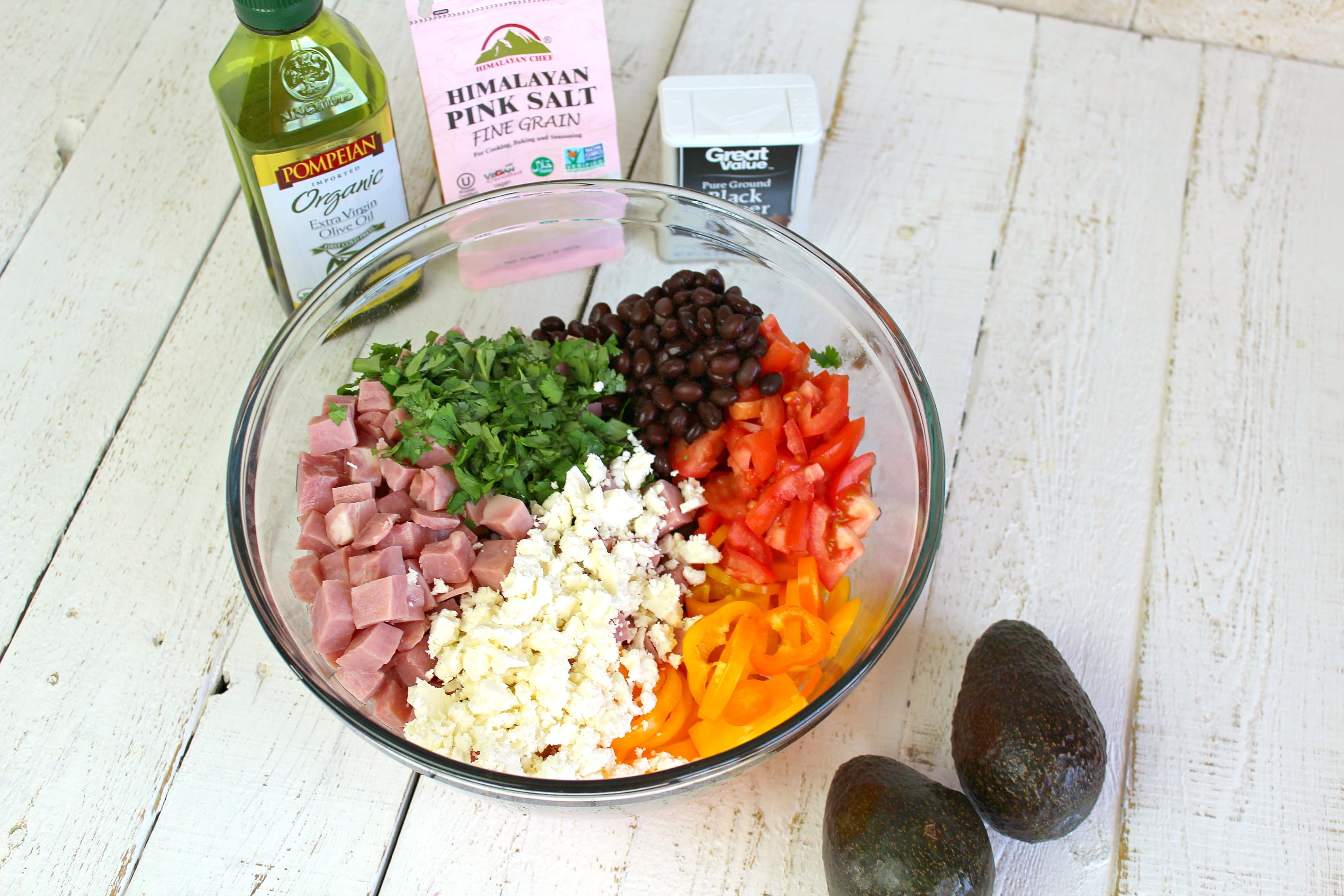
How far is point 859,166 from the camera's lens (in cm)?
224

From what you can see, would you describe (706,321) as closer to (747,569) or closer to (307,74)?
(747,569)

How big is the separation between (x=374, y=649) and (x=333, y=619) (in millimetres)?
71

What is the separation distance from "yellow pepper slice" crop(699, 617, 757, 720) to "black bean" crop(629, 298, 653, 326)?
20.6 inches

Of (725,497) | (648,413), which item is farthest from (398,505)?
(725,497)

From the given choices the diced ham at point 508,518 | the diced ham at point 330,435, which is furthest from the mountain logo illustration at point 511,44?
the diced ham at point 508,518

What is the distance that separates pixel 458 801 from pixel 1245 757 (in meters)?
1.26

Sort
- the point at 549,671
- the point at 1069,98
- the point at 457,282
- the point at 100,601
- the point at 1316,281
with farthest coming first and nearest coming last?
the point at 1069,98
the point at 1316,281
the point at 457,282
the point at 100,601
the point at 549,671

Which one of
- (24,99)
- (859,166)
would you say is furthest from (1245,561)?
(24,99)

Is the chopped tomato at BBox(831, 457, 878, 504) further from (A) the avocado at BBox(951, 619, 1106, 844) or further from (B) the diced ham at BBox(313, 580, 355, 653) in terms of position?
(B) the diced ham at BBox(313, 580, 355, 653)

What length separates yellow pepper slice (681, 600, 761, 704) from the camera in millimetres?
1511

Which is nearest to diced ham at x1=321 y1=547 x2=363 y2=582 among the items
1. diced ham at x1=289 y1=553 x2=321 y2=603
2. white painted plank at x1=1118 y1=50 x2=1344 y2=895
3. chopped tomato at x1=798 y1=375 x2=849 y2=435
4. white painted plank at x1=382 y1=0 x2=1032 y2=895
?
diced ham at x1=289 y1=553 x2=321 y2=603

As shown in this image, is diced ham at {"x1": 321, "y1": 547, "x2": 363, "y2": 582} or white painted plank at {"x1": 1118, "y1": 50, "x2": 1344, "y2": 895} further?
white painted plank at {"x1": 1118, "y1": 50, "x2": 1344, "y2": 895}

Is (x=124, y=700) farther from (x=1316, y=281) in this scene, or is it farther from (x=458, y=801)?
(x=1316, y=281)

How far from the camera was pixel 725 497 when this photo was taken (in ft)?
5.56
